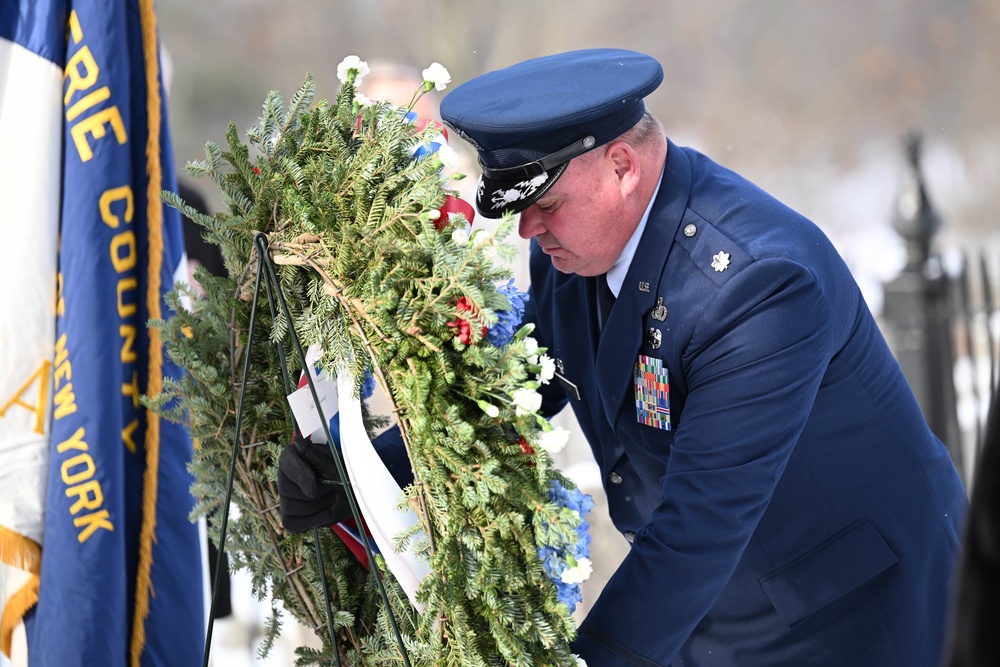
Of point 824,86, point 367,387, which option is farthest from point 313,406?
point 824,86

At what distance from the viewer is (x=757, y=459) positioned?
1.21 meters

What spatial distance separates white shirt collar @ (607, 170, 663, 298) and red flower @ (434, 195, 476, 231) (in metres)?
0.38

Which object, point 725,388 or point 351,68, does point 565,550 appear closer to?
point 725,388

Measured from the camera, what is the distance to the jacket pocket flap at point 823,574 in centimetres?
140

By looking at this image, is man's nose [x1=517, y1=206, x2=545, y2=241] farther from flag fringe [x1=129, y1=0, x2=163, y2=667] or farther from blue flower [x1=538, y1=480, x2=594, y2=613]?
flag fringe [x1=129, y1=0, x2=163, y2=667]

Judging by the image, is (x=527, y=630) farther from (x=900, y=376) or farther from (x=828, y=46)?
(x=828, y=46)

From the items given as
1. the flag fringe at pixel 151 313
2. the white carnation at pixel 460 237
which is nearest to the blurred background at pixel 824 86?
the flag fringe at pixel 151 313

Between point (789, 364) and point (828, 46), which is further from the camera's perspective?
point (828, 46)

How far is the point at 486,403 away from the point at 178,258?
1062 millimetres

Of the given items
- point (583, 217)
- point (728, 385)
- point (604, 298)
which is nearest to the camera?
point (728, 385)

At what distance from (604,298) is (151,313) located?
82 centimetres

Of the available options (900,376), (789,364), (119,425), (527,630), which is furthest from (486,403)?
(119,425)

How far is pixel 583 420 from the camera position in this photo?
1.66m

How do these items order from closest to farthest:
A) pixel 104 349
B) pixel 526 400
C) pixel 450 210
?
pixel 526 400
pixel 450 210
pixel 104 349
